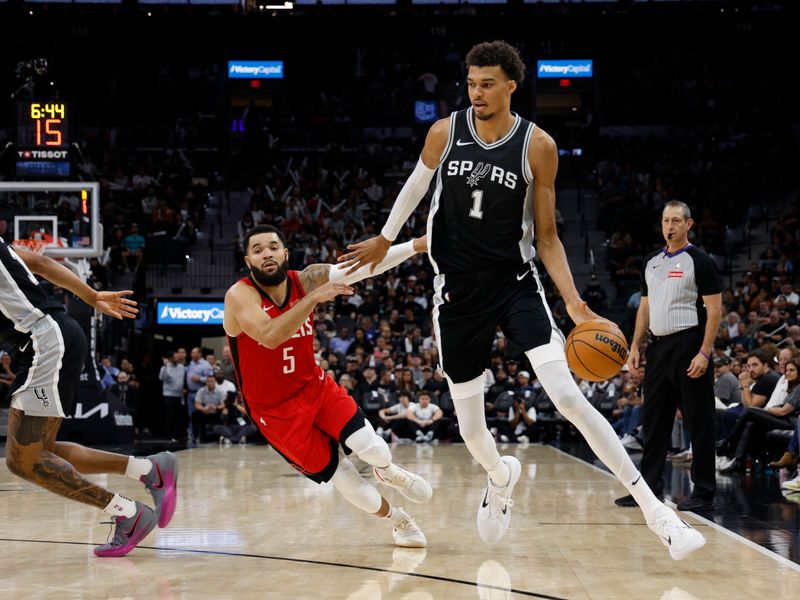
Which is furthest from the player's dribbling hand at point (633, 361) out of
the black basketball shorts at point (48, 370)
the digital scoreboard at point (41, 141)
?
the digital scoreboard at point (41, 141)

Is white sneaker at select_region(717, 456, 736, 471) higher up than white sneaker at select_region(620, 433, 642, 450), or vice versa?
white sneaker at select_region(717, 456, 736, 471)

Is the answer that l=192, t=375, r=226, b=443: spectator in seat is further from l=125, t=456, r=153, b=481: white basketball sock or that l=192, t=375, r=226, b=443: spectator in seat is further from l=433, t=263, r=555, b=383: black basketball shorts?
l=433, t=263, r=555, b=383: black basketball shorts

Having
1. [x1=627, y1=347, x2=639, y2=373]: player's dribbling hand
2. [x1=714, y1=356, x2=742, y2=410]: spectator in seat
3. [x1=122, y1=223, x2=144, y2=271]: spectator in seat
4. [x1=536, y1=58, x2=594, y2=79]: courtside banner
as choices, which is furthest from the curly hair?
[x1=536, y1=58, x2=594, y2=79]: courtside banner

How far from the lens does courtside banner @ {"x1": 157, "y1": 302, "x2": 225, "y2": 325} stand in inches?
737

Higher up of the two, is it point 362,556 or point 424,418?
point 362,556

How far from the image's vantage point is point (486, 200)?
4531 millimetres

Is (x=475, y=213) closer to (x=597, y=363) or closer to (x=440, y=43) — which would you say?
(x=597, y=363)

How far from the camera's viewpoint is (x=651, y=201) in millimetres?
22047

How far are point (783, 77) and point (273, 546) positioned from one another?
24443 millimetres

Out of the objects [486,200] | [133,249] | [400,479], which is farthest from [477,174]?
[133,249]

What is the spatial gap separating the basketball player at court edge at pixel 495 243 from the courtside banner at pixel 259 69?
24463 mm

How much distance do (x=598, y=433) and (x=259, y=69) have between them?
997 inches

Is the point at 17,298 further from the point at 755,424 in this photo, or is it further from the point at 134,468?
the point at 755,424

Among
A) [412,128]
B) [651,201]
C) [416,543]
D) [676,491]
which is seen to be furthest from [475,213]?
[412,128]
